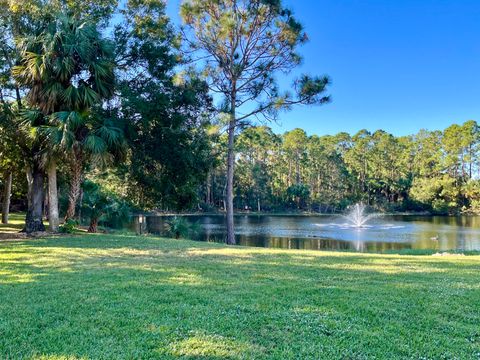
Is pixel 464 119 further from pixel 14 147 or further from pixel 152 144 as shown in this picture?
pixel 14 147

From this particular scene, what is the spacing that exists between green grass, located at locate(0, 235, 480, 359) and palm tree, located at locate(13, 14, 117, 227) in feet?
17.2

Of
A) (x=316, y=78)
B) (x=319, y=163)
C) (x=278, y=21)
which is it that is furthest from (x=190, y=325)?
(x=319, y=163)

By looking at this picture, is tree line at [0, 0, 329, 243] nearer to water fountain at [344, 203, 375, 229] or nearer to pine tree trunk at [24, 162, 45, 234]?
pine tree trunk at [24, 162, 45, 234]

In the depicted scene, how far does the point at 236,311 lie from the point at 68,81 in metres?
10.4

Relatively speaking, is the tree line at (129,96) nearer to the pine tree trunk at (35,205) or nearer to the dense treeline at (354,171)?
the pine tree trunk at (35,205)

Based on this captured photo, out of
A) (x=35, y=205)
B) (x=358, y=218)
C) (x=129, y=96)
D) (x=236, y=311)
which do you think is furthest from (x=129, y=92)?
(x=358, y=218)

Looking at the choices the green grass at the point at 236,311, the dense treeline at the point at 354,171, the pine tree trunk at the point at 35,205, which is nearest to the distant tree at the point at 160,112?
the pine tree trunk at the point at 35,205

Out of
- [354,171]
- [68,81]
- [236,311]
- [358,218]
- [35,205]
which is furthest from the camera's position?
[354,171]

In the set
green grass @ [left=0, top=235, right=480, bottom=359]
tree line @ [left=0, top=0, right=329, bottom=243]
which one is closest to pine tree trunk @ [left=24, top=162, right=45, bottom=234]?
Result: tree line @ [left=0, top=0, right=329, bottom=243]

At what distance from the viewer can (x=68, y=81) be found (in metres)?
11.5

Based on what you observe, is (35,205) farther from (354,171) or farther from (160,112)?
(354,171)

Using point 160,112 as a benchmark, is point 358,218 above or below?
below

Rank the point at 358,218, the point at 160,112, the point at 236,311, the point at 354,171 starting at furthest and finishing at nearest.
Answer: the point at 354,171 → the point at 358,218 → the point at 160,112 → the point at 236,311

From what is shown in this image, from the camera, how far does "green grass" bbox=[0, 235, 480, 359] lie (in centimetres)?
282
